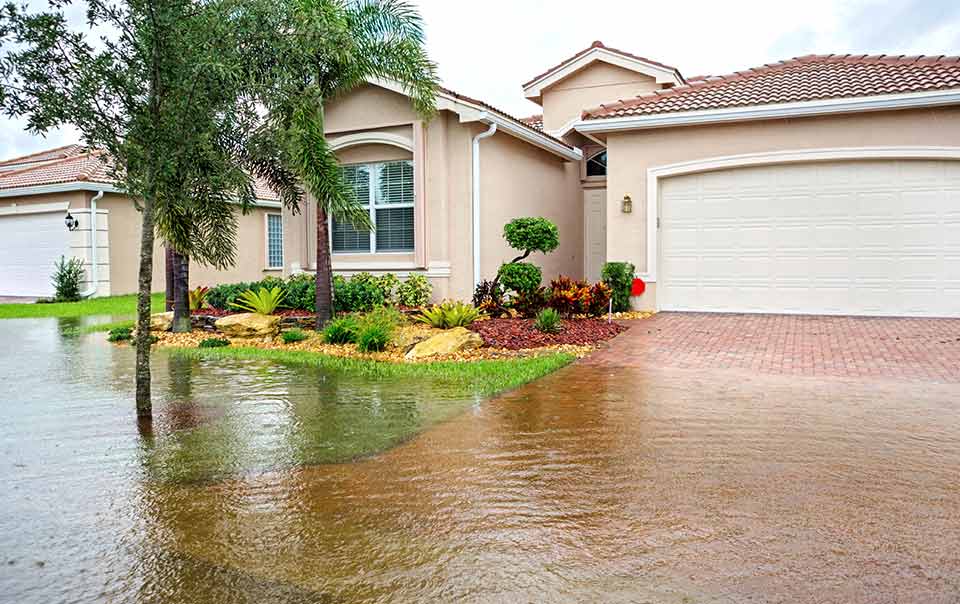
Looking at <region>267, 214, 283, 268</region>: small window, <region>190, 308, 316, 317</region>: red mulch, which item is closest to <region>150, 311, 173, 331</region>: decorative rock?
<region>190, 308, 316, 317</region>: red mulch

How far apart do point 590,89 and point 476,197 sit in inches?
317

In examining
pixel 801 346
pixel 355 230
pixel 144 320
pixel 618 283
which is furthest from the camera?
pixel 355 230

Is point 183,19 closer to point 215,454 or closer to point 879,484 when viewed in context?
point 215,454

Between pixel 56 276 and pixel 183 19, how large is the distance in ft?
58.8

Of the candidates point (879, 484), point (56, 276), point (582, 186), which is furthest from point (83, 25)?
point (56, 276)

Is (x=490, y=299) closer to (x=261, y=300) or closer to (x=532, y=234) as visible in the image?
(x=532, y=234)

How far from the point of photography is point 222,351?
453 inches

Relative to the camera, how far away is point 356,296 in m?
13.8

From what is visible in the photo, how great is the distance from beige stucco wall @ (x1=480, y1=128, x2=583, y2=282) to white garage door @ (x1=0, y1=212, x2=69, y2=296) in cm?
1409

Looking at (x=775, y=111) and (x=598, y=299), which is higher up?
(x=775, y=111)

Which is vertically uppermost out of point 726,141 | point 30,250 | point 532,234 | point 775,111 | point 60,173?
point 60,173

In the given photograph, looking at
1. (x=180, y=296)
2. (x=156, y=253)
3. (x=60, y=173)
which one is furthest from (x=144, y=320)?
(x=60, y=173)

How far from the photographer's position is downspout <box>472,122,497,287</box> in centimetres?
1374

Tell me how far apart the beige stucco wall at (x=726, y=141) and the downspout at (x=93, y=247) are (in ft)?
Answer: 49.4
